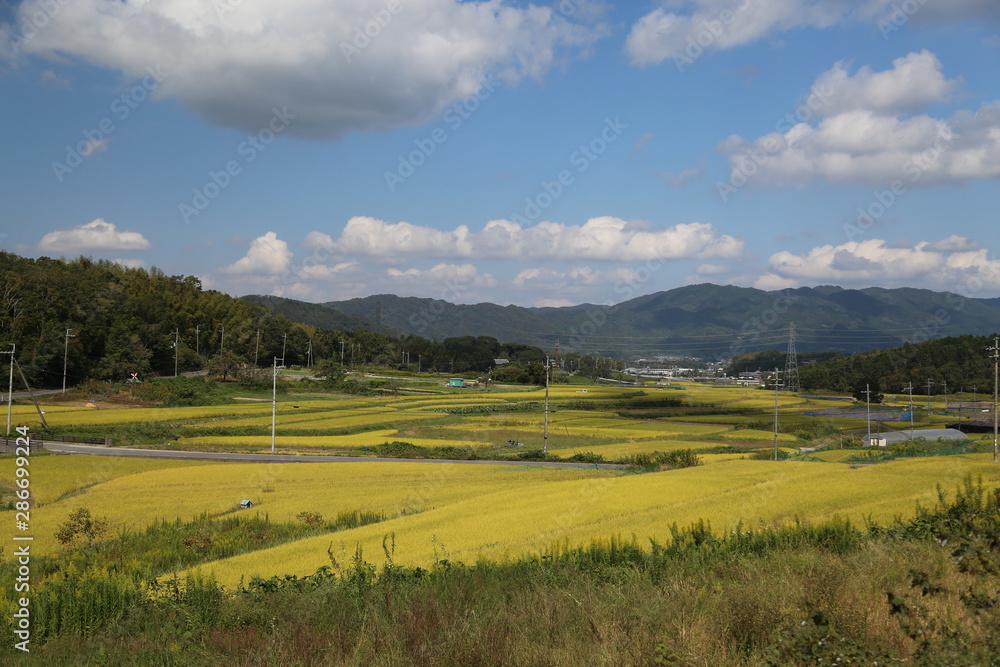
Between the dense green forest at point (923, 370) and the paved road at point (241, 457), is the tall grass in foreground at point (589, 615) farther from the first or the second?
the dense green forest at point (923, 370)

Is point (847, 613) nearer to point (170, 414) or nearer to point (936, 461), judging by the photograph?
point (936, 461)

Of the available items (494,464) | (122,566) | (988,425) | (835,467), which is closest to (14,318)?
(494,464)

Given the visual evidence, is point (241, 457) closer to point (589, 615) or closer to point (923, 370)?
point (589, 615)

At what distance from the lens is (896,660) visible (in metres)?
4.73

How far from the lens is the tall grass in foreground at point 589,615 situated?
5.25m

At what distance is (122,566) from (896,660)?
14358 mm

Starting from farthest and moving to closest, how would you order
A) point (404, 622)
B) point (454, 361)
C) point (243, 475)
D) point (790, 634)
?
point (454, 361)
point (243, 475)
point (404, 622)
point (790, 634)

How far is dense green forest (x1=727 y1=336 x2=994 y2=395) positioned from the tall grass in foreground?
8048 cm

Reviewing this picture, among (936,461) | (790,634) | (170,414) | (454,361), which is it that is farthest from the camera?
(454,361)

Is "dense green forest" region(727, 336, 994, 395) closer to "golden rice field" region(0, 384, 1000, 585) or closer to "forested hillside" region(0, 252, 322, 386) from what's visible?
"golden rice field" region(0, 384, 1000, 585)

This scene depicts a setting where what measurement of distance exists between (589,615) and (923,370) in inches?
3778

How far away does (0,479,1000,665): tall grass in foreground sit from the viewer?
207 inches

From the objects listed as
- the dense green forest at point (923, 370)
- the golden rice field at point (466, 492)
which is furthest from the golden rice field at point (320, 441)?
the dense green forest at point (923, 370)

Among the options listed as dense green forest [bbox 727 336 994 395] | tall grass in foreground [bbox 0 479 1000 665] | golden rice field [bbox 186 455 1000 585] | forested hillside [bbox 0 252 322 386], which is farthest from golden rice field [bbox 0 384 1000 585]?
dense green forest [bbox 727 336 994 395]
